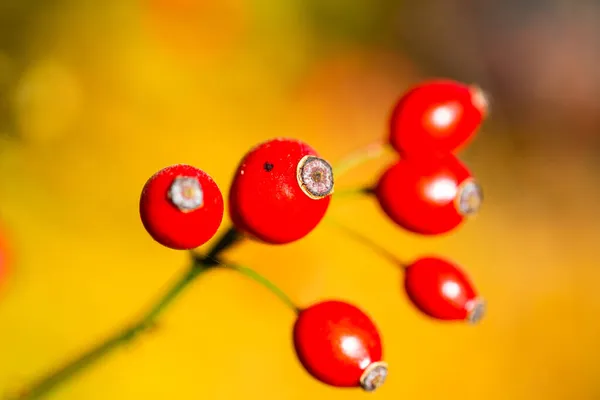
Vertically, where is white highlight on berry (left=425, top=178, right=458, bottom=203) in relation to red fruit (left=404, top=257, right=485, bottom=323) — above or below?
above

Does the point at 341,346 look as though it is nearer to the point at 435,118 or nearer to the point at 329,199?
the point at 329,199

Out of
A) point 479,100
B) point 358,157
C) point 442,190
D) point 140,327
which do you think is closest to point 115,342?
point 140,327

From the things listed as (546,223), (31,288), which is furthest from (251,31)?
(546,223)

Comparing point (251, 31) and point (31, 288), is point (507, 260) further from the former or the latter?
point (31, 288)

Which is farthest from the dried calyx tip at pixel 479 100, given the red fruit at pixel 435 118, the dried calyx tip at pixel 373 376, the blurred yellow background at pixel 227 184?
the blurred yellow background at pixel 227 184

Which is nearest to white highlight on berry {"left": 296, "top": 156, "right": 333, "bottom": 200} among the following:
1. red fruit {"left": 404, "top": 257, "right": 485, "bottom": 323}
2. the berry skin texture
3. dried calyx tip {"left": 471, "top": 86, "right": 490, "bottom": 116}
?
the berry skin texture

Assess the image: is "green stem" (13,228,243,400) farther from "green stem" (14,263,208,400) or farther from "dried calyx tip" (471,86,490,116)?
"dried calyx tip" (471,86,490,116)
